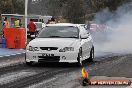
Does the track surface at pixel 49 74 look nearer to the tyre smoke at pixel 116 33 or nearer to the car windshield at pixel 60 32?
the car windshield at pixel 60 32

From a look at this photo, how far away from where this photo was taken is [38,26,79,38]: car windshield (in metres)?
16.3

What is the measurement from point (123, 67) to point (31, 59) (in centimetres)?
315

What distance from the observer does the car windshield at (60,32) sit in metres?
16.3

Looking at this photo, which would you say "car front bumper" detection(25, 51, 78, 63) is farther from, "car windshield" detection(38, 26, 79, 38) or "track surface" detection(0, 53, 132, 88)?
"car windshield" detection(38, 26, 79, 38)

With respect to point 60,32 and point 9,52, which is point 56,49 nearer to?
point 60,32

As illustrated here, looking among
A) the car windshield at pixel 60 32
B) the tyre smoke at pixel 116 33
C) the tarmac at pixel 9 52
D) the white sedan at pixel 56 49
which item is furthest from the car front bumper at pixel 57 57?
the tyre smoke at pixel 116 33

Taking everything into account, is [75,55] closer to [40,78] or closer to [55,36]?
[55,36]

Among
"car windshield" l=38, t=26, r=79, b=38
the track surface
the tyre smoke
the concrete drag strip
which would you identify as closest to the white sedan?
"car windshield" l=38, t=26, r=79, b=38

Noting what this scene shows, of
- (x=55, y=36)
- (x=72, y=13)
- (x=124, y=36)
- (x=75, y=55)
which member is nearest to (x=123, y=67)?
(x=75, y=55)

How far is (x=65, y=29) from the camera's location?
54.8 ft

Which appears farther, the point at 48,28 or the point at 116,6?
the point at 116,6

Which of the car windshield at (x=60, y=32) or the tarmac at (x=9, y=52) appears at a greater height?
the car windshield at (x=60, y=32)

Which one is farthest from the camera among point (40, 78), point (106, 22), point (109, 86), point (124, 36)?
point (106, 22)

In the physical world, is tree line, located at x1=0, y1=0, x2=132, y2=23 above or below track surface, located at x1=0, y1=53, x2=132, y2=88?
below
